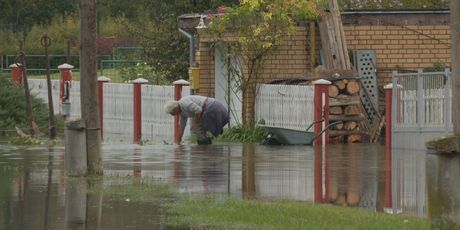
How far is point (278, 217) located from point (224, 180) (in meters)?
4.65

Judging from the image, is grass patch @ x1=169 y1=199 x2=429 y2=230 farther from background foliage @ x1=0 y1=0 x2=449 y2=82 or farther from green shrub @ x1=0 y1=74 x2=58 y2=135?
green shrub @ x1=0 y1=74 x2=58 y2=135

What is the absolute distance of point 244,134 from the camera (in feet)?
93.1

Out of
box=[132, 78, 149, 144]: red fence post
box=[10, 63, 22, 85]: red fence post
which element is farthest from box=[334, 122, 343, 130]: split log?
box=[10, 63, 22, 85]: red fence post

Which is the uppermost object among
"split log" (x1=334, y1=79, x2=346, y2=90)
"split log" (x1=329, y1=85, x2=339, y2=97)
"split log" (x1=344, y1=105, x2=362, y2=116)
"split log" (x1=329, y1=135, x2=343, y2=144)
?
"split log" (x1=334, y1=79, x2=346, y2=90)

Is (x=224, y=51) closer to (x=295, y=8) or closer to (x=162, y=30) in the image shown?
(x=295, y=8)

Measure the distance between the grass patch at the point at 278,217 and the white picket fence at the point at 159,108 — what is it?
13.3 m

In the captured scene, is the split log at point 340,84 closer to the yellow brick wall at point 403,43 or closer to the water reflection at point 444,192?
the yellow brick wall at point 403,43

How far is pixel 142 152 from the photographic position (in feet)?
78.1

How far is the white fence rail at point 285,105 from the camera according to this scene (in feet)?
90.3

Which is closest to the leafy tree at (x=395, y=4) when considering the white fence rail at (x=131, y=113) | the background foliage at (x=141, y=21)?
the background foliage at (x=141, y=21)

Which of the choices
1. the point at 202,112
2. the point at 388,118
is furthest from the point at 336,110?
the point at 202,112

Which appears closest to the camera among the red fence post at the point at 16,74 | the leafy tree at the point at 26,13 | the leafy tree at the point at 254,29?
the leafy tree at the point at 254,29

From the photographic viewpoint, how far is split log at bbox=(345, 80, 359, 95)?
2814 cm

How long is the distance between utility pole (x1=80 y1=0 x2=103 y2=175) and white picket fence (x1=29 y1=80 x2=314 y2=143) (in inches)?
397
